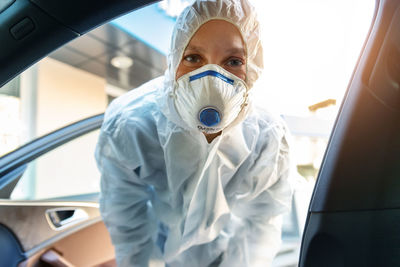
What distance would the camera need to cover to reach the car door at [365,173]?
1.93 feet

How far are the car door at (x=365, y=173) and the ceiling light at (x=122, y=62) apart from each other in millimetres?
Result: 4907

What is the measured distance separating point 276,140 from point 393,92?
630 mm

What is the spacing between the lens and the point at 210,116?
95cm

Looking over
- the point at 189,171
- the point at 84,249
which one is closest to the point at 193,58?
the point at 189,171

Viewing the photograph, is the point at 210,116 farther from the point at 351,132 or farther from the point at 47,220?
the point at 47,220

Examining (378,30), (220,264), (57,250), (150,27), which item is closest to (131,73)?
(150,27)

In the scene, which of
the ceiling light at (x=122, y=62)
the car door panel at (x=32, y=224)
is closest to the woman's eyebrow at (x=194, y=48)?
the car door panel at (x=32, y=224)

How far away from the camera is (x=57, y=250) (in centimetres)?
180

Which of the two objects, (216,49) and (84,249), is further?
(84,249)

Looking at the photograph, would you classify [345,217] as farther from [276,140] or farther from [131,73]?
[131,73]

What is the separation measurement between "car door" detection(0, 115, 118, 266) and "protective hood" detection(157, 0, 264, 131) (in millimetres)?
789

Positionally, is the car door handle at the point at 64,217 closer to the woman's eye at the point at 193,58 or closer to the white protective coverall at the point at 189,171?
the white protective coverall at the point at 189,171

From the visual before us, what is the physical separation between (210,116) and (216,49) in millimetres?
234

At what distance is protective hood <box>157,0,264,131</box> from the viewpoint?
1.02 meters
